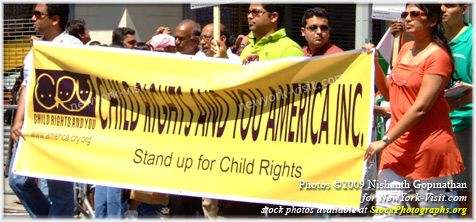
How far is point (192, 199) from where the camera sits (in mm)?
6957

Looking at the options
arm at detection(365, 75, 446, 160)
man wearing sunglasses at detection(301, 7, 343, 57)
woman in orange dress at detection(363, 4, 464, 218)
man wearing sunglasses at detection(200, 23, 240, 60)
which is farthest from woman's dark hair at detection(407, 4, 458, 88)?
man wearing sunglasses at detection(200, 23, 240, 60)

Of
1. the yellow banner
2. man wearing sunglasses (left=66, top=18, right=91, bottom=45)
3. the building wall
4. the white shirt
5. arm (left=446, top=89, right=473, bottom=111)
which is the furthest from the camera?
A: the building wall

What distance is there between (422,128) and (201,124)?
1.82m

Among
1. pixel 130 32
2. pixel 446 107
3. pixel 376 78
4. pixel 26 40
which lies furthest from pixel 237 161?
pixel 26 40

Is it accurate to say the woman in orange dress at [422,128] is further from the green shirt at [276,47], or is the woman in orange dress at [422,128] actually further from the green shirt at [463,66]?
the green shirt at [276,47]

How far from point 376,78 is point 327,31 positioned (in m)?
0.76

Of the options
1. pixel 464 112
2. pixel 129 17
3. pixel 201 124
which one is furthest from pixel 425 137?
pixel 129 17

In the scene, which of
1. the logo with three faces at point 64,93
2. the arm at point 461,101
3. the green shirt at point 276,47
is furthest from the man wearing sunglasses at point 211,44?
the arm at point 461,101

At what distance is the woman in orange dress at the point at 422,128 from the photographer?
5.54 meters

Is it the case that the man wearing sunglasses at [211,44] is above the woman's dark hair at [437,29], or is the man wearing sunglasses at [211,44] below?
below

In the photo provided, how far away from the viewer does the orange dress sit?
559 centimetres

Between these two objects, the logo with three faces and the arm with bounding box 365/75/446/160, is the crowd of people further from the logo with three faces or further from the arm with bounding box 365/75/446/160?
the logo with three faces

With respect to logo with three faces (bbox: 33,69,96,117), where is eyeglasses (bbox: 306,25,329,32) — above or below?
above

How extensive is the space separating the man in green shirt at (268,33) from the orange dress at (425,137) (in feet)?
3.63
